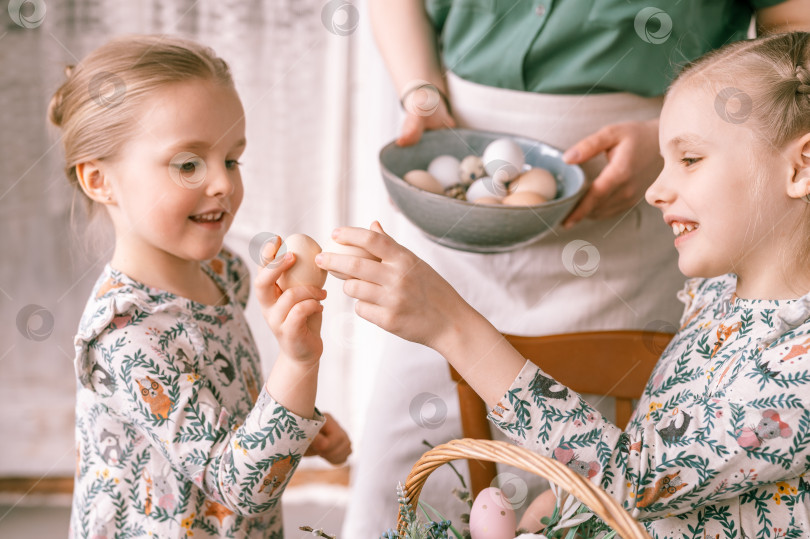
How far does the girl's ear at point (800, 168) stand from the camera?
73 cm

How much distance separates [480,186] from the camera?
0.98 meters

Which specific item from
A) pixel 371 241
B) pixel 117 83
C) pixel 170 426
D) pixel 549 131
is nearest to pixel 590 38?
pixel 549 131

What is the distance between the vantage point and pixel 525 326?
1108mm

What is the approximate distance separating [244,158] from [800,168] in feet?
4.69

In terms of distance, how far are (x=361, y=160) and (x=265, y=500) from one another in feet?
4.07

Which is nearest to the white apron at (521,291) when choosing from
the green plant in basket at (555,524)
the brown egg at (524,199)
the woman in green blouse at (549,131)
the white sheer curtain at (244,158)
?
the woman in green blouse at (549,131)

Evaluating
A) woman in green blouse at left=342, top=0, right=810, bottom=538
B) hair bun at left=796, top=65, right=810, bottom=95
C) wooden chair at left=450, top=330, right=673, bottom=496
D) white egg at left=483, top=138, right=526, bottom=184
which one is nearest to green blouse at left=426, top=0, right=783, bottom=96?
woman in green blouse at left=342, top=0, right=810, bottom=538

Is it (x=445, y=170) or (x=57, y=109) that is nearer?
(x=57, y=109)

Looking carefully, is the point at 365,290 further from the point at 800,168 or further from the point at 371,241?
the point at 800,168

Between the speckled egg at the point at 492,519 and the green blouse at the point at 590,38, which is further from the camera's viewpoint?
the green blouse at the point at 590,38

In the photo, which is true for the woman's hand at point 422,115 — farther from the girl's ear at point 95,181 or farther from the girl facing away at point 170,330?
the girl's ear at point 95,181

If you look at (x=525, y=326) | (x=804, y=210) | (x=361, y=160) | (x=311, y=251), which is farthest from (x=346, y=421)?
(x=804, y=210)

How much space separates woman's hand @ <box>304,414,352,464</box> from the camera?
100 centimetres

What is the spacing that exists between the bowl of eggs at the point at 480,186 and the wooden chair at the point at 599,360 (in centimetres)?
15
